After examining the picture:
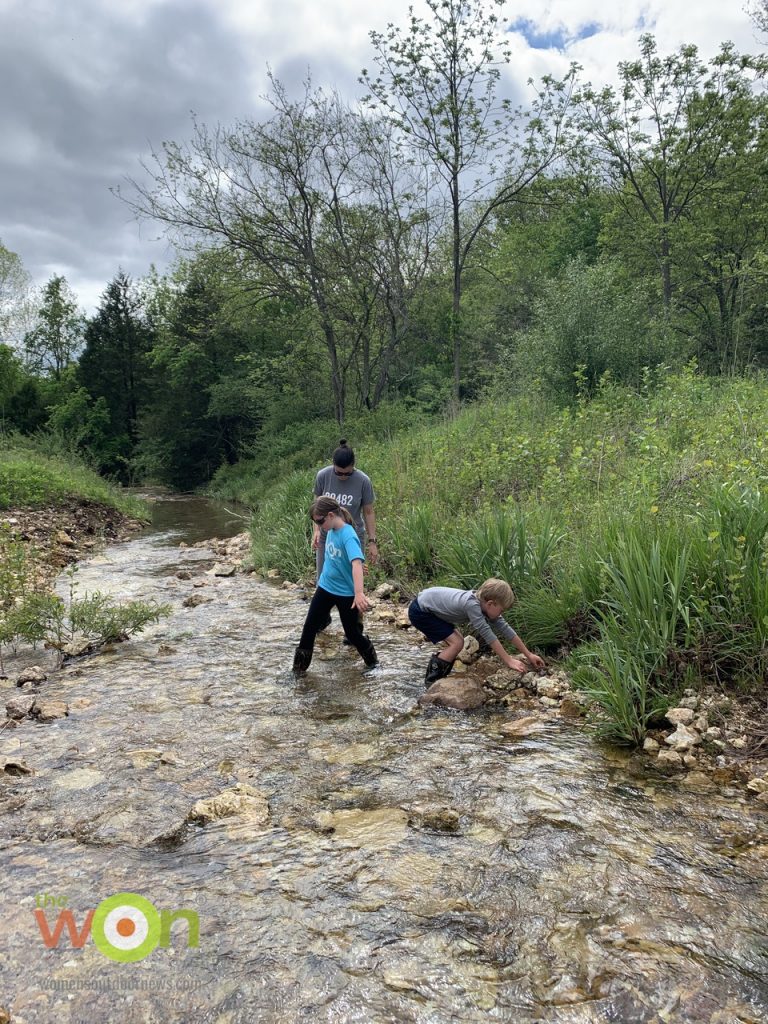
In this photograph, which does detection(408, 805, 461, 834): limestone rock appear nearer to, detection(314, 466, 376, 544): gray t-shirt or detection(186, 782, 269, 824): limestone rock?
detection(186, 782, 269, 824): limestone rock

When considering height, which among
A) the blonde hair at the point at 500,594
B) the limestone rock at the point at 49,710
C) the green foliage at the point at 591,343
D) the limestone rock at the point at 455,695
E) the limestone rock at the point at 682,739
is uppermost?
the green foliage at the point at 591,343

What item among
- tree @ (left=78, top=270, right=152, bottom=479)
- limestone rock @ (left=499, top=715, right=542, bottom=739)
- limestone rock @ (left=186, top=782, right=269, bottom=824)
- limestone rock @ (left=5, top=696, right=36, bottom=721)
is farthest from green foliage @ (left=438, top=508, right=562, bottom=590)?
tree @ (left=78, top=270, right=152, bottom=479)

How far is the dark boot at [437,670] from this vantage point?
502 cm

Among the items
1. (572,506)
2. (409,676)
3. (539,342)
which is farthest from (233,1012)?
(539,342)

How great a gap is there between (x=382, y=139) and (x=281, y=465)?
1214 centimetres

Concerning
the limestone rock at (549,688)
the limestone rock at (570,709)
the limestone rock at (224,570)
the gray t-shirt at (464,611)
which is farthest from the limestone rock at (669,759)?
the limestone rock at (224,570)

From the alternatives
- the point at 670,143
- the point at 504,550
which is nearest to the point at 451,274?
the point at 670,143

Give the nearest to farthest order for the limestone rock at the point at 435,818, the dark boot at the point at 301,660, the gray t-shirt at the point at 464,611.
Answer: the limestone rock at the point at 435,818 → the gray t-shirt at the point at 464,611 → the dark boot at the point at 301,660

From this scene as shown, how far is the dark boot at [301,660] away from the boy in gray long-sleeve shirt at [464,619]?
103 cm

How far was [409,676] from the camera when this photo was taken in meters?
5.36

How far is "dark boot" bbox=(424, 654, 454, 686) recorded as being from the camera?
16.5ft

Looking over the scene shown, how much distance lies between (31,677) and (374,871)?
12.8 ft

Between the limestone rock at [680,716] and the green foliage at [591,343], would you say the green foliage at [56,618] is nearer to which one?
the limestone rock at [680,716]

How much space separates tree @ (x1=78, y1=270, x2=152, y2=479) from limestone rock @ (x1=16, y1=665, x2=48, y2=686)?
33.4 metres
